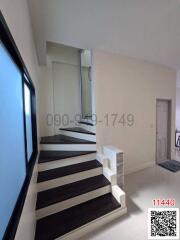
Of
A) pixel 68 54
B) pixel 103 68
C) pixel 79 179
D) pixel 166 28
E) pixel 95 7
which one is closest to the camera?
pixel 95 7

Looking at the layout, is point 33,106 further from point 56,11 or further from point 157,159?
point 157,159

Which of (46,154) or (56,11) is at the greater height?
(56,11)

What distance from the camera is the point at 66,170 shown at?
2387 mm

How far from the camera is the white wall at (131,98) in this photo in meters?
3.06

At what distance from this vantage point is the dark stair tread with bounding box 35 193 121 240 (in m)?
1.67

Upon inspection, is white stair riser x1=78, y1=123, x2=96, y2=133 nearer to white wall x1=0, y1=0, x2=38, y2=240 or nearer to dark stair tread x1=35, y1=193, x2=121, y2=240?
dark stair tread x1=35, y1=193, x2=121, y2=240

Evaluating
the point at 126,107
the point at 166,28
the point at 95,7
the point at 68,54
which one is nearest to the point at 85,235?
the point at 126,107

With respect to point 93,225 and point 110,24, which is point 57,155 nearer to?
point 93,225

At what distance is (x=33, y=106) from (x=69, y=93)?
193cm

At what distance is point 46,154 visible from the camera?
2.65 metres

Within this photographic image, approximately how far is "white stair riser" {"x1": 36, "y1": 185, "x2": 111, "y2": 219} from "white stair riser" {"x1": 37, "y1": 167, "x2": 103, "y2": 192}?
0.31 m

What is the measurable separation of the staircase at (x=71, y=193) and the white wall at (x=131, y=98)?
644 millimetres

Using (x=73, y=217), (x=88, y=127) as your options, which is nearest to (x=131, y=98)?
(x=88, y=127)

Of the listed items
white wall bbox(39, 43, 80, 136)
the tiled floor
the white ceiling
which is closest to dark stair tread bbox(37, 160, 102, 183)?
the tiled floor
